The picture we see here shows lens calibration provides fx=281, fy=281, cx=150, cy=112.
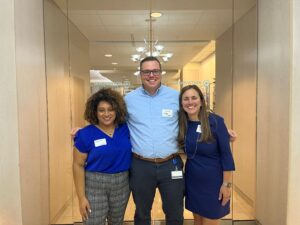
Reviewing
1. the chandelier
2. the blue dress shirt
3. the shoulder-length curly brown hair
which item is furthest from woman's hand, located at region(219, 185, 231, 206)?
the chandelier

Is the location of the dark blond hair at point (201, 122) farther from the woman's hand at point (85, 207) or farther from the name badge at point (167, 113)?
the woman's hand at point (85, 207)

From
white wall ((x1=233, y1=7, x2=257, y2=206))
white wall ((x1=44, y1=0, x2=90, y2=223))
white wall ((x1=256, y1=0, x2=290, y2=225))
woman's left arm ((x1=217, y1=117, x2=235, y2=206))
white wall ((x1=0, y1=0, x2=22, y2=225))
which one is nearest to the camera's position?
woman's left arm ((x1=217, y1=117, x2=235, y2=206))

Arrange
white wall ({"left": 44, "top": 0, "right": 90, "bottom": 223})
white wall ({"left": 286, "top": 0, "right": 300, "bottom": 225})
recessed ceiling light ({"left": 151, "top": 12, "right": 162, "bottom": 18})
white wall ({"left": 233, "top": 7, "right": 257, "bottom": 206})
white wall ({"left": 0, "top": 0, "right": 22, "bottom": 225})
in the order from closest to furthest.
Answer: white wall ({"left": 0, "top": 0, "right": 22, "bottom": 225}) → white wall ({"left": 286, "top": 0, "right": 300, "bottom": 225}) → white wall ({"left": 44, "top": 0, "right": 90, "bottom": 223}) → white wall ({"left": 233, "top": 7, "right": 257, "bottom": 206}) → recessed ceiling light ({"left": 151, "top": 12, "right": 162, "bottom": 18})

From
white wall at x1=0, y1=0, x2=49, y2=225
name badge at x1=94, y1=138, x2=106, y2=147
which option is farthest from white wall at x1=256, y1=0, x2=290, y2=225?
white wall at x1=0, y1=0, x2=49, y2=225

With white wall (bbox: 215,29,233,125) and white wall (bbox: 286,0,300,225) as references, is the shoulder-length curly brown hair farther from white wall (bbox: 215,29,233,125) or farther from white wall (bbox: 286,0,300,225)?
white wall (bbox: 215,29,233,125)

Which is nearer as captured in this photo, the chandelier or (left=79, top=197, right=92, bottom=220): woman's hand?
→ (left=79, top=197, right=92, bottom=220): woman's hand

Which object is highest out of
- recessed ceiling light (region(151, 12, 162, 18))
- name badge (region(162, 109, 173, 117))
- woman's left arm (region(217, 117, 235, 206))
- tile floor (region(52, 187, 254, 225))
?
recessed ceiling light (region(151, 12, 162, 18))

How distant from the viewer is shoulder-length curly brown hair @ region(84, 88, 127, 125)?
1985mm

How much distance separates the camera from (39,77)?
9.32 ft

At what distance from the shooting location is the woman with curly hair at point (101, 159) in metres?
1.95

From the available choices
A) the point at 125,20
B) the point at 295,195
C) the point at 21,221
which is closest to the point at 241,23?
the point at 125,20

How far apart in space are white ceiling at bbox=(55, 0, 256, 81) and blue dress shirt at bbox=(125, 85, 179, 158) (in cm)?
143

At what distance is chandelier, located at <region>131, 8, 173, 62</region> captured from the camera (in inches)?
147

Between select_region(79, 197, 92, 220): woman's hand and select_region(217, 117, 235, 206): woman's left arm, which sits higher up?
select_region(217, 117, 235, 206): woman's left arm
